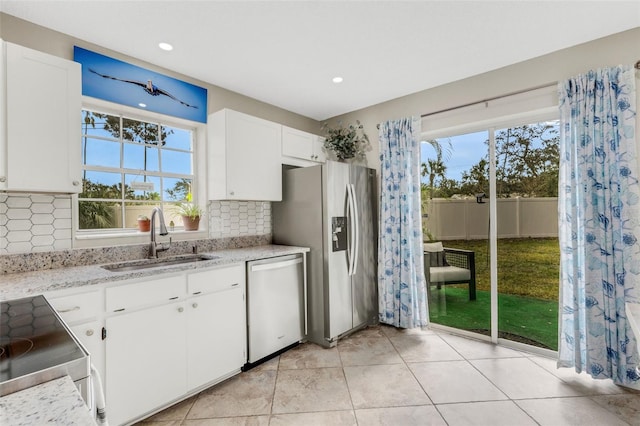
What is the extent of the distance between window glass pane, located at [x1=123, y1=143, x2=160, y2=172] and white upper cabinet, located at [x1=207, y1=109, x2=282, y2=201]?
47cm

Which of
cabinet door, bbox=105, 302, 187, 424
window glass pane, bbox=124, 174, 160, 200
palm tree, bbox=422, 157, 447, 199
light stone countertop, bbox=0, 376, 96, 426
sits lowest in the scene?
cabinet door, bbox=105, 302, 187, 424

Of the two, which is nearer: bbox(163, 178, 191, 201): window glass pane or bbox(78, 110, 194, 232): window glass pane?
bbox(78, 110, 194, 232): window glass pane

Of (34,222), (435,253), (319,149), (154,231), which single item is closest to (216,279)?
(154,231)

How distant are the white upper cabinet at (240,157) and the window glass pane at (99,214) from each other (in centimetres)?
78

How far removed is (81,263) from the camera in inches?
87.6

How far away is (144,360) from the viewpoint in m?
1.95

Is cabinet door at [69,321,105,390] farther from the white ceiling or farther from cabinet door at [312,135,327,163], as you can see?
cabinet door at [312,135,327,163]

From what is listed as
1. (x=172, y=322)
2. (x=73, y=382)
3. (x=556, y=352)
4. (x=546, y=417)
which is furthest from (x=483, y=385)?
→ (x=73, y=382)

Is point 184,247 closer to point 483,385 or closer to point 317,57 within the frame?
point 317,57

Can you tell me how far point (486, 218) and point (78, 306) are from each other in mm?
3335

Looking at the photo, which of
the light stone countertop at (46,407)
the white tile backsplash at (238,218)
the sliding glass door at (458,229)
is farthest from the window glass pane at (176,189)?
the sliding glass door at (458,229)

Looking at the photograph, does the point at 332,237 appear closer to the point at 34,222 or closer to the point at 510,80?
the point at 510,80

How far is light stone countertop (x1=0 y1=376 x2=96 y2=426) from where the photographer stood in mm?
598

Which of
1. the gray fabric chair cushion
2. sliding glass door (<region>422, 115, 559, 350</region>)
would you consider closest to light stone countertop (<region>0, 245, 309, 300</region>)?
the gray fabric chair cushion
